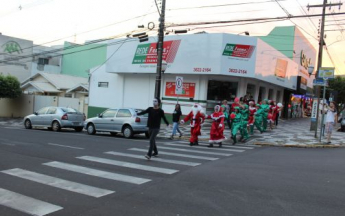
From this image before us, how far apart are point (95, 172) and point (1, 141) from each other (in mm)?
7023

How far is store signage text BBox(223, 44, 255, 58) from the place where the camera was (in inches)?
816

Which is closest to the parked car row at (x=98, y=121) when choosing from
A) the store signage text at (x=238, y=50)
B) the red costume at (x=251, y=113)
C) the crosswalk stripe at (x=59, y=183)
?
the red costume at (x=251, y=113)

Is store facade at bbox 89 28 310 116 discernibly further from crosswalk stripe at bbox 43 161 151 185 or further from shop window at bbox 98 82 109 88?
crosswalk stripe at bbox 43 161 151 185

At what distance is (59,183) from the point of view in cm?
653

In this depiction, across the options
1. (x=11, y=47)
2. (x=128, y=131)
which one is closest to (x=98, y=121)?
(x=128, y=131)

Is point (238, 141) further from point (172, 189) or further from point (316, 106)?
point (172, 189)

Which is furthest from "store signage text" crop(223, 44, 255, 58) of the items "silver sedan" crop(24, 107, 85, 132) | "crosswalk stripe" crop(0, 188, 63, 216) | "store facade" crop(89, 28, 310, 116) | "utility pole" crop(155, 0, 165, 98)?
"crosswalk stripe" crop(0, 188, 63, 216)

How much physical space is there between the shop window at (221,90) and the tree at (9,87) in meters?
20.3

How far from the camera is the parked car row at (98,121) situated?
15.8 m

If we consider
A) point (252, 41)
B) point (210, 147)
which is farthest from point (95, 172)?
point (252, 41)

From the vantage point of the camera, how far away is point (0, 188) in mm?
6117

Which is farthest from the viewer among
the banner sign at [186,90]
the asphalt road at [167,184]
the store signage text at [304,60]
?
the store signage text at [304,60]

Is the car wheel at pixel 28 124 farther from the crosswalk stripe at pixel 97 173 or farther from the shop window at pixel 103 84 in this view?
the crosswalk stripe at pixel 97 173

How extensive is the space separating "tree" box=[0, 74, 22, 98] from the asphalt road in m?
23.3
